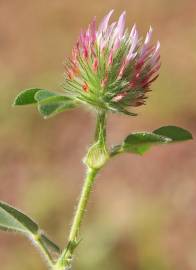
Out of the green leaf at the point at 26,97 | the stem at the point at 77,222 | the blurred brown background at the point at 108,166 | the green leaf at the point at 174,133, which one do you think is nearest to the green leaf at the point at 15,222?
the stem at the point at 77,222

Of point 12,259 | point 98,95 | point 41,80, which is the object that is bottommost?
point 12,259

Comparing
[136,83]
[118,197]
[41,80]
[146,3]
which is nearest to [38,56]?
[41,80]

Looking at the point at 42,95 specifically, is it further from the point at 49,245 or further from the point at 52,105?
the point at 49,245

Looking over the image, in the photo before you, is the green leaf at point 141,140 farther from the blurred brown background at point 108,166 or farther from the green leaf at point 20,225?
the blurred brown background at point 108,166

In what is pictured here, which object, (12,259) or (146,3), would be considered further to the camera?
(146,3)

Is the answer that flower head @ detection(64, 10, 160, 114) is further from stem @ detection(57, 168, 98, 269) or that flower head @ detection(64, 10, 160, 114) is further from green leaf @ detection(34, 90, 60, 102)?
stem @ detection(57, 168, 98, 269)

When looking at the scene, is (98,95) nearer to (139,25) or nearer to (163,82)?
(163,82)
